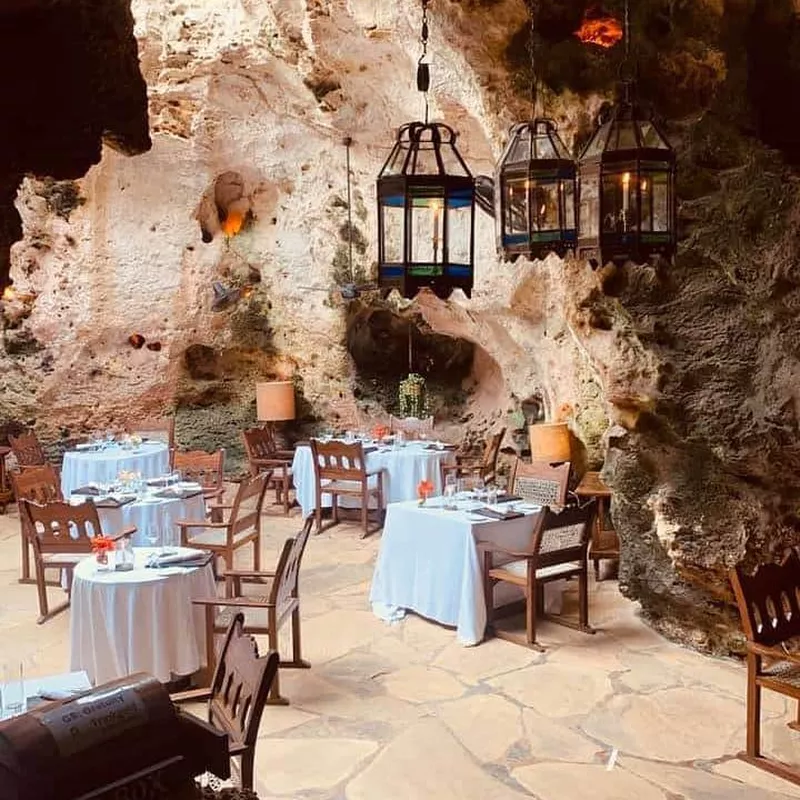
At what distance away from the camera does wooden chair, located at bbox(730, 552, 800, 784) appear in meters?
4.75

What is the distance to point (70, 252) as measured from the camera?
42.1ft

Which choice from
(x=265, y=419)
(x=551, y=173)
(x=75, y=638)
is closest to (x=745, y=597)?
(x=551, y=173)

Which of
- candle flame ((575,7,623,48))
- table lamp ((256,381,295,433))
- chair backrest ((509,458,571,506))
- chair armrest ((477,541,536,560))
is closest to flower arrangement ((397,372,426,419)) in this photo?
table lamp ((256,381,295,433))

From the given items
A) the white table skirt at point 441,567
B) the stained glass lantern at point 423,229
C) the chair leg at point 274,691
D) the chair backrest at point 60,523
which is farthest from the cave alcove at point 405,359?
the stained glass lantern at point 423,229

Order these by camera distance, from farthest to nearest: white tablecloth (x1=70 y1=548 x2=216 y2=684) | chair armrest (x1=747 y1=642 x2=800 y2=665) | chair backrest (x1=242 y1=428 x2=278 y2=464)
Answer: chair backrest (x1=242 y1=428 x2=278 y2=464) < white tablecloth (x1=70 y1=548 x2=216 y2=684) < chair armrest (x1=747 y1=642 x2=800 y2=665)

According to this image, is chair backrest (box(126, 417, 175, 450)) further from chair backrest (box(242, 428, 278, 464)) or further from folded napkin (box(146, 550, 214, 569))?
folded napkin (box(146, 550, 214, 569))

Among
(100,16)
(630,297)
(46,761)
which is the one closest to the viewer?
(46,761)

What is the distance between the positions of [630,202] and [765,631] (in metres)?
2.41

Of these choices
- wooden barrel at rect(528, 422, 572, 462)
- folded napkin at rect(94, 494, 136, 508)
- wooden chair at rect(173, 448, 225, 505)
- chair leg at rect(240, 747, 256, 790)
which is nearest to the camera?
chair leg at rect(240, 747, 256, 790)

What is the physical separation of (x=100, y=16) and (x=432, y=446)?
8631mm

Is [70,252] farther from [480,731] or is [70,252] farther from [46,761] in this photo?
[46,761]

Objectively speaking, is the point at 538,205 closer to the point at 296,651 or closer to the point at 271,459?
the point at 296,651

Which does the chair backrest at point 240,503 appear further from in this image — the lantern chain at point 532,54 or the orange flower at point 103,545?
the lantern chain at point 532,54

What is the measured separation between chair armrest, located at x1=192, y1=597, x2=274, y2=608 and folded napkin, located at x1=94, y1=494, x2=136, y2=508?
8.44 ft
